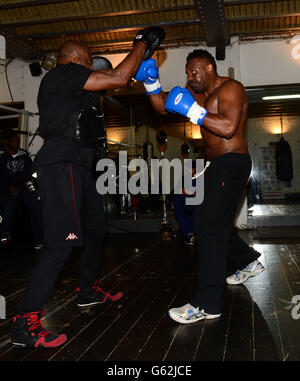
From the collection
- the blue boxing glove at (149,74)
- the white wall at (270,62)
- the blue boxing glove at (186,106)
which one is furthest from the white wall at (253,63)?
the blue boxing glove at (186,106)

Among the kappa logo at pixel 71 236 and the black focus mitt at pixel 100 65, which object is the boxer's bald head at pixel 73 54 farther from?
the kappa logo at pixel 71 236

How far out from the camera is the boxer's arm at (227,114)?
1.99m

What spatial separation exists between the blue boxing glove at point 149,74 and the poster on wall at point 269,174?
36.8 feet

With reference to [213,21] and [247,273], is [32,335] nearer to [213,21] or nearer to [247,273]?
[247,273]

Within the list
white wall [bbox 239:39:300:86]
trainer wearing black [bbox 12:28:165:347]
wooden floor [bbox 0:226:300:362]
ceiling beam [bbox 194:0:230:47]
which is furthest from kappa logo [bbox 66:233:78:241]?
white wall [bbox 239:39:300:86]

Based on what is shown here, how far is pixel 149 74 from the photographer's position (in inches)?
90.5

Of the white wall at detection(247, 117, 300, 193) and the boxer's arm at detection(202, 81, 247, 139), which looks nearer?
the boxer's arm at detection(202, 81, 247, 139)

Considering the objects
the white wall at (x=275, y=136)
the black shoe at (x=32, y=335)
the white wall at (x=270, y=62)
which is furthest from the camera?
the white wall at (x=275, y=136)

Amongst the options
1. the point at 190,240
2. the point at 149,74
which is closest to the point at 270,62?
the point at 190,240

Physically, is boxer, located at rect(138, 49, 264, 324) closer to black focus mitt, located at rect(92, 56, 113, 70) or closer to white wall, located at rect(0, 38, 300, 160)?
black focus mitt, located at rect(92, 56, 113, 70)

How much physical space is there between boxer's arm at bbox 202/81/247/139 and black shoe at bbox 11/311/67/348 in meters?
1.25

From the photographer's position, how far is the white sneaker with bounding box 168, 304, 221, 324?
2.06 m

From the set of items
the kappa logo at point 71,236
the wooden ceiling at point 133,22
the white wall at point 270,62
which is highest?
the wooden ceiling at point 133,22

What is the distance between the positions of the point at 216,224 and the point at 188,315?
504mm
